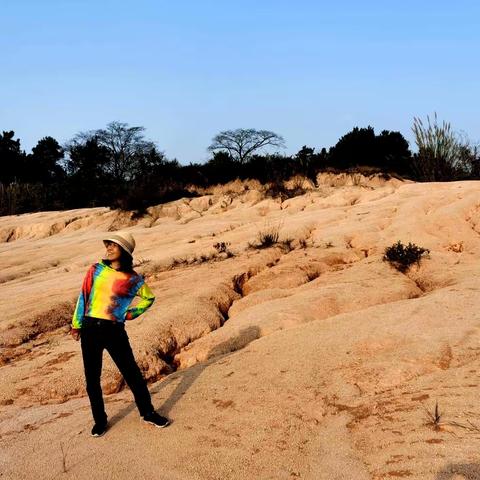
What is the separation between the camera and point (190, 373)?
4184 millimetres

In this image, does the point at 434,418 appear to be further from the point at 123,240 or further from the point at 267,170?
the point at 267,170

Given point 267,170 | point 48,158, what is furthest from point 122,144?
point 267,170

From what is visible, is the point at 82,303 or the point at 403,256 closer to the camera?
the point at 82,303

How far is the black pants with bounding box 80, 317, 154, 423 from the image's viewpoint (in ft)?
10.5

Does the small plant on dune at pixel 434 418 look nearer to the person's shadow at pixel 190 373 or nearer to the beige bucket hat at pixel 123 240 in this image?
the person's shadow at pixel 190 373

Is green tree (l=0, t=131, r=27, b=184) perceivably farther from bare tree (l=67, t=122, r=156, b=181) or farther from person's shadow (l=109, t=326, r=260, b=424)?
person's shadow (l=109, t=326, r=260, b=424)

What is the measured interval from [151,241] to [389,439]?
27.0 ft

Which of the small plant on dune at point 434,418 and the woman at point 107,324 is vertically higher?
the woman at point 107,324

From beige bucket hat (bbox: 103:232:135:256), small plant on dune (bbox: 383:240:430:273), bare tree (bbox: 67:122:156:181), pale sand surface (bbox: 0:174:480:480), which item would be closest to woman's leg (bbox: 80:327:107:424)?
pale sand surface (bbox: 0:174:480:480)

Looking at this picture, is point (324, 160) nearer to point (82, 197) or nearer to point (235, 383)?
point (82, 197)

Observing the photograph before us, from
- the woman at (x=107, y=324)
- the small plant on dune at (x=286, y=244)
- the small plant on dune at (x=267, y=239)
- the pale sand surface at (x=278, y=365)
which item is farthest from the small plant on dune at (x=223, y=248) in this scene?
the woman at (x=107, y=324)

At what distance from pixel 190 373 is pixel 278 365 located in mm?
782

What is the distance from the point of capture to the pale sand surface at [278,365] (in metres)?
2.74

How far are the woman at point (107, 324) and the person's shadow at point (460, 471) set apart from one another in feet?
5.76
